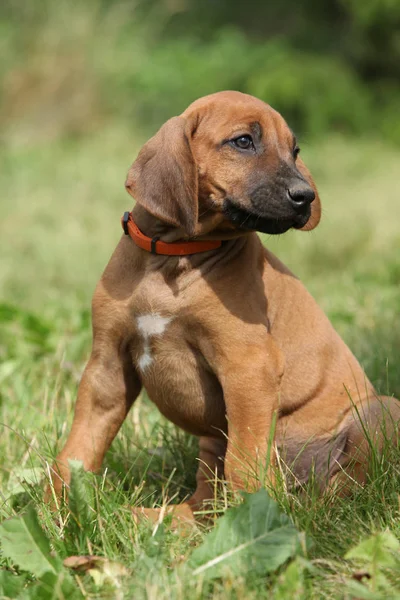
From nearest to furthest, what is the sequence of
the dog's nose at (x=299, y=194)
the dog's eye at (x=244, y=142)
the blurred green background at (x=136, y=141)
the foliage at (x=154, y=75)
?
1. the dog's nose at (x=299, y=194)
2. the dog's eye at (x=244, y=142)
3. the blurred green background at (x=136, y=141)
4. the foliage at (x=154, y=75)

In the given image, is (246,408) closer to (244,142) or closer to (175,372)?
(175,372)

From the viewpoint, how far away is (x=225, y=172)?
3.24 m

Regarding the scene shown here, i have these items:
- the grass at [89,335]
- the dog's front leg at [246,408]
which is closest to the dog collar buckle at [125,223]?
the dog's front leg at [246,408]

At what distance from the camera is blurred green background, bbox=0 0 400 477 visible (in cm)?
530

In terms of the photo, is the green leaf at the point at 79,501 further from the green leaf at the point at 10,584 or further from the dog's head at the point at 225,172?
the dog's head at the point at 225,172

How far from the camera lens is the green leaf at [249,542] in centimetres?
250

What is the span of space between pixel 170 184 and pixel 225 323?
54 centimetres

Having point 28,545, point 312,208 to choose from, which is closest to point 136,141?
point 312,208

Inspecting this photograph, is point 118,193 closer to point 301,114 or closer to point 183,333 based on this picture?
point 301,114

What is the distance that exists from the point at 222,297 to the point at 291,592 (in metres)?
1.20

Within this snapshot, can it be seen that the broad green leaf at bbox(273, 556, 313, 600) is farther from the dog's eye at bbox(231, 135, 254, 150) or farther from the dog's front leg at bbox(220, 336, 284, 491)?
the dog's eye at bbox(231, 135, 254, 150)

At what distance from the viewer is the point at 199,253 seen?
3357 mm

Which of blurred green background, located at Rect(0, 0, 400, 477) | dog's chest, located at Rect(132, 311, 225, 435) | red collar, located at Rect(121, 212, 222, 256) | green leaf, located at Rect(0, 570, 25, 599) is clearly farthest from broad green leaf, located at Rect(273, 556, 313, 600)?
blurred green background, located at Rect(0, 0, 400, 477)

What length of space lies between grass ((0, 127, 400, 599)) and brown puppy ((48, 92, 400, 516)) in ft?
0.69
